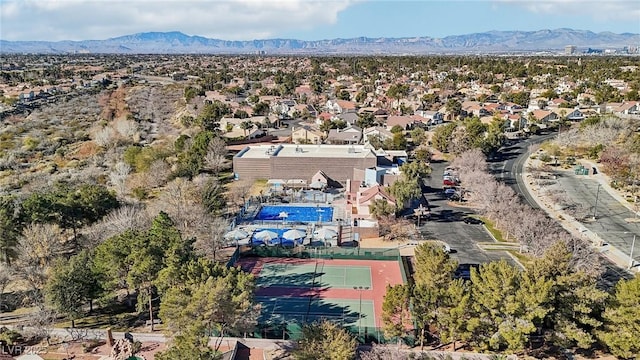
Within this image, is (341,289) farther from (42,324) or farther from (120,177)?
(120,177)

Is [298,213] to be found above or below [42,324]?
below

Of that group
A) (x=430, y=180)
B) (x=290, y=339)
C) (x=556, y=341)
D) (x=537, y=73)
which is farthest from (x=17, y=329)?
(x=537, y=73)

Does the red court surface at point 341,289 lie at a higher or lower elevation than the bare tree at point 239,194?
lower

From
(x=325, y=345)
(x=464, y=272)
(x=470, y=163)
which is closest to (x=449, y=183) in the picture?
(x=470, y=163)

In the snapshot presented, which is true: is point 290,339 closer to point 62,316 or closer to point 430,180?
point 62,316

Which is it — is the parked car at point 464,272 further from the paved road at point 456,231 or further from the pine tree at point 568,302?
the pine tree at point 568,302

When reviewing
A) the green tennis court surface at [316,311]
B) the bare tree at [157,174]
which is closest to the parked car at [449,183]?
the green tennis court surface at [316,311]
